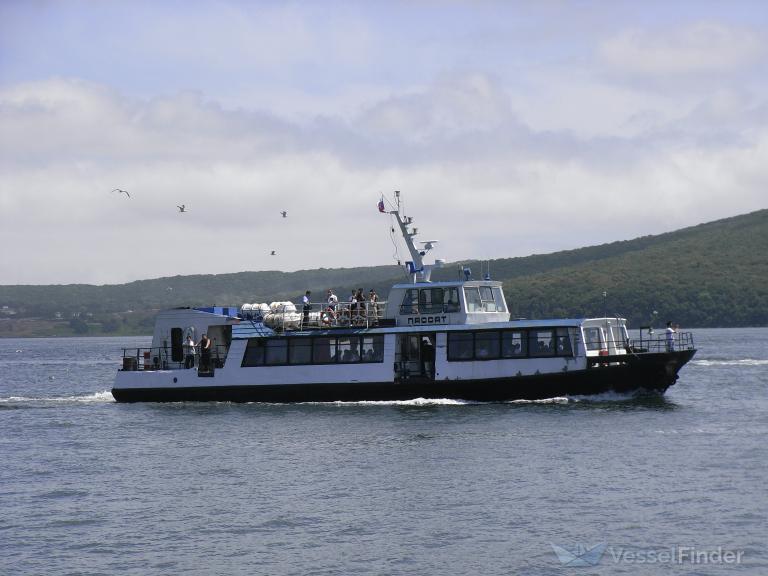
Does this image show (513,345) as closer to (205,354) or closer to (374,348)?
(374,348)

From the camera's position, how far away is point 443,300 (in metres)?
45.0

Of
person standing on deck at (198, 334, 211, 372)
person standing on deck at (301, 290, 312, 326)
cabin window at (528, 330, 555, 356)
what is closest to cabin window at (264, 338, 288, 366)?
person standing on deck at (301, 290, 312, 326)

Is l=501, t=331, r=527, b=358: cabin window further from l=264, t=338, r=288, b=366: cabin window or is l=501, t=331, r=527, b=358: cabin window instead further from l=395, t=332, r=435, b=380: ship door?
l=264, t=338, r=288, b=366: cabin window

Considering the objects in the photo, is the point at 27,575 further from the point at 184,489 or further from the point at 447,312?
the point at 447,312

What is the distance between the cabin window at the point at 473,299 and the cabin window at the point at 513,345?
2.32 meters

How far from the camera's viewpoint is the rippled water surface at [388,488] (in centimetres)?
2262

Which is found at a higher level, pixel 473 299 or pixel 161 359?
pixel 473 299

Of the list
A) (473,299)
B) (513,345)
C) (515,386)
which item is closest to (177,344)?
(473,299)

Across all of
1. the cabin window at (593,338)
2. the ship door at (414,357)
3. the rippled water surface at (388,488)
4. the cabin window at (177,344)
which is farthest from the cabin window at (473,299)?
the cabin window at (177,344)

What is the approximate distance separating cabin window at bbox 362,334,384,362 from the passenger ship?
0.13 feet

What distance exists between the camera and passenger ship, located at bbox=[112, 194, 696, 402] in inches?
1682

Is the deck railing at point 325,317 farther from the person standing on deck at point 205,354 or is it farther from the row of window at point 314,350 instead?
the person standing on deck at point 205,354

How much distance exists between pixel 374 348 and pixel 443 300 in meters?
3.34

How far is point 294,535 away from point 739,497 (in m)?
10.2
